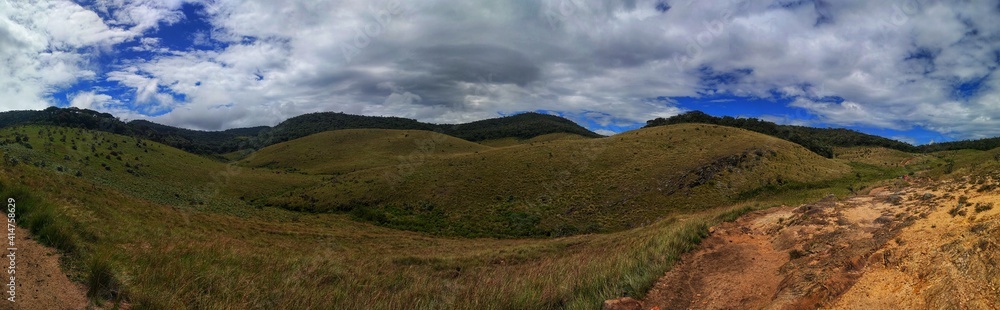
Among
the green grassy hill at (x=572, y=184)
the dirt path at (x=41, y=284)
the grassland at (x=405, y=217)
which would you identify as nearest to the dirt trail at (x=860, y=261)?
the grassland at (x=405, y=217)

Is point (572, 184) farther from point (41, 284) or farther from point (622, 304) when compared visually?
point (41, 284)

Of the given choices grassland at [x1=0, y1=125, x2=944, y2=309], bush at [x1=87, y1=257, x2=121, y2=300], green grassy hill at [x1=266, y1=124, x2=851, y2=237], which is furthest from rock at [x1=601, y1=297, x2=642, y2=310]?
green grassy hill at [x1=266, y1=124, x2=851, y2=237]

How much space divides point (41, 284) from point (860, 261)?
1162 cm

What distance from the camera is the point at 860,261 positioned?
637 centimetres

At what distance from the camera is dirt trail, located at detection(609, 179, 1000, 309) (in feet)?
16.1

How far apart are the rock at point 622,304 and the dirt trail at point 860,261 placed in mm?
57

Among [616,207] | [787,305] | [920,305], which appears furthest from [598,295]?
[616,207]

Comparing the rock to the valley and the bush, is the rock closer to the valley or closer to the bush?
the valley

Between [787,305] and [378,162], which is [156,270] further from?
[378,162]

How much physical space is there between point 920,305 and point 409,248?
21.8 m

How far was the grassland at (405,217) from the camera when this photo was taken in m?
6.18

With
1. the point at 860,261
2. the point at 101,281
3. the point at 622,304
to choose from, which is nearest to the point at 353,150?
the point at 101,281

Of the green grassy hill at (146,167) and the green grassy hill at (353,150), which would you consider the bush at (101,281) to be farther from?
the green grassy hill at (353,150)

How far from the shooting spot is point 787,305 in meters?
5.75
